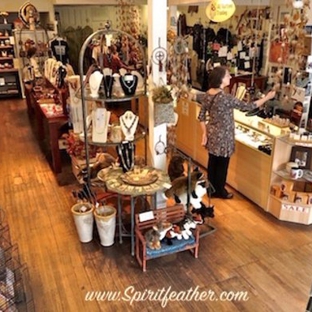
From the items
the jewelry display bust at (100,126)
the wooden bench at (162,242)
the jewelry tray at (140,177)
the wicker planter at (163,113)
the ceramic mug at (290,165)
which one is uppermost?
the wicker planter at (163,113)

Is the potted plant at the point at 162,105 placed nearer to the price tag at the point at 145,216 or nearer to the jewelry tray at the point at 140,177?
the jewelry tray at the point at 140,177

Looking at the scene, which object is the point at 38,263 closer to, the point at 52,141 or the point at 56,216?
the point at 56,216

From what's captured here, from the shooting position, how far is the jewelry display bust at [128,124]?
3473 millimetres

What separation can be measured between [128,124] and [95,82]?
0.49m

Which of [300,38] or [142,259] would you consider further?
[300,38]

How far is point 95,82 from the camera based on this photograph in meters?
3.35

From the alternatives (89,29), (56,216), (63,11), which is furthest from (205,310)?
(63,11)

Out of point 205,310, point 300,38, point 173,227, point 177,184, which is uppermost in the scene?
point 300,38

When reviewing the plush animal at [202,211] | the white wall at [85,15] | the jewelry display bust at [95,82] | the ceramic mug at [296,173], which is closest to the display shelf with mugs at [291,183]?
the ceramic mug at [296,173]

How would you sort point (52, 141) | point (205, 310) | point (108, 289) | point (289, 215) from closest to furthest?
1. point (205, 310)
2. point (108, 289)
3. point (289, 215)
4. point (52, 141)

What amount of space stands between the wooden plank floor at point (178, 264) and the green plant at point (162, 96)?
135 cm

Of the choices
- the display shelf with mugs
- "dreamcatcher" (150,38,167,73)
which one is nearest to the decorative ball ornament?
the display shelf with mugs

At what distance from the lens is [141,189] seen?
3.01m

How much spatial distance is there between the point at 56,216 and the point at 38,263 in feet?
2.56
